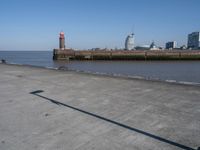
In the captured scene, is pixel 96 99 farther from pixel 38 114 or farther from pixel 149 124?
pixel 149 124

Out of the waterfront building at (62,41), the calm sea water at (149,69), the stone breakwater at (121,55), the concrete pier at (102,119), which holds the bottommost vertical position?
the calm sea water at (149,69)

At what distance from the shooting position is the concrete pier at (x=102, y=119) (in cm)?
338

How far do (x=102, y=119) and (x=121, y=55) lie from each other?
183ft

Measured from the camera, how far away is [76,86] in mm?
8023

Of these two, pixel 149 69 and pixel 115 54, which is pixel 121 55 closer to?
pixel 115 54

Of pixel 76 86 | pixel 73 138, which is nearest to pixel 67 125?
pixel 73 138

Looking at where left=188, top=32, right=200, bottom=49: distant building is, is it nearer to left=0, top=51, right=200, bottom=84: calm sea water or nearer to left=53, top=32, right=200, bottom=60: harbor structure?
left=53, top=32, right=200, bottom=60: harbor structure

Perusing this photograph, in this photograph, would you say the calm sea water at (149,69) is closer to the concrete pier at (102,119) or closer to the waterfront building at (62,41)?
the concrete pier at (102,119)

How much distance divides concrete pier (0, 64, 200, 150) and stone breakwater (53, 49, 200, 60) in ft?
168

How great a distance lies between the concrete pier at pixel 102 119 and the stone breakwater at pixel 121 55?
51.1 m

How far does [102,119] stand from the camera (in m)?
4.45

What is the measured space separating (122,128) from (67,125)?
3.31 feet

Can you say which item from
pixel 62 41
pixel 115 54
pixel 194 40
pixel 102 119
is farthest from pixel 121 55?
pixel 194 40

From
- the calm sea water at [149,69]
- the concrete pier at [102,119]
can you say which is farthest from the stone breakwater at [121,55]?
the concrete pier at [102,119]
